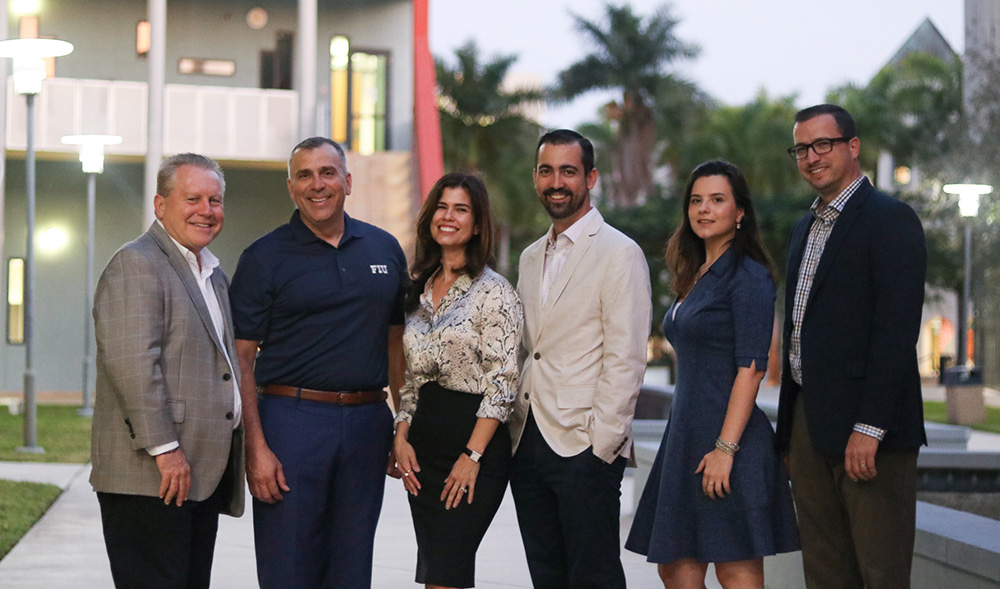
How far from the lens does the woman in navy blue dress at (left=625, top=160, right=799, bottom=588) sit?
4570mm

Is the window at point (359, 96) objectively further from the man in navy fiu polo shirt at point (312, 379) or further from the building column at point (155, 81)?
the man in navy fiu polo shirt at point (312, 379)

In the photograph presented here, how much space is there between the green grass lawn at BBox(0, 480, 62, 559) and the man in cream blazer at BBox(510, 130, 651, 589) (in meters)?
4.60

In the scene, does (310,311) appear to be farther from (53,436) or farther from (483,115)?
(483,115)

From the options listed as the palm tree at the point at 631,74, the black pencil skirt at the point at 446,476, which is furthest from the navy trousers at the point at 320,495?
the palm tree at the point at 631,74

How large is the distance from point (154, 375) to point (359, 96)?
60.3 feet

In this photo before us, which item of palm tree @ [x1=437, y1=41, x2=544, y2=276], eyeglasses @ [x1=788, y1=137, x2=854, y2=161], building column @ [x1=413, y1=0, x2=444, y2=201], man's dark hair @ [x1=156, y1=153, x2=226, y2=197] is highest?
palm tree @ [x1=437, y1=41, x2=544, y2=276]

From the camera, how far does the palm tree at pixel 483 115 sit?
141ft

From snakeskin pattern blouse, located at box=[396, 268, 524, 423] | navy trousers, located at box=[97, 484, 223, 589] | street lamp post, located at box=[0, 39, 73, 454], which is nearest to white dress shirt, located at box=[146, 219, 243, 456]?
navy trousers, located at box=[97, 484, 223, 589]

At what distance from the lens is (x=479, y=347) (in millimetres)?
4676

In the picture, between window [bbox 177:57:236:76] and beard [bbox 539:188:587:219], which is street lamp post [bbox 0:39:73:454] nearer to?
window [bbox 177:57:236:76]

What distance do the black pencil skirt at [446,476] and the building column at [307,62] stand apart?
14761 millimetres

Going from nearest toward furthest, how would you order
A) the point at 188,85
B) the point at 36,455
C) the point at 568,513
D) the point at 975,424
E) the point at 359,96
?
the point at 568,513 → the point at 36,455 → the point at 975,424 → the point at 188,85 → the point at 359,96

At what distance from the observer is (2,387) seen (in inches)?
875

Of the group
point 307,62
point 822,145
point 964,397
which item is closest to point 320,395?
point 822,145
